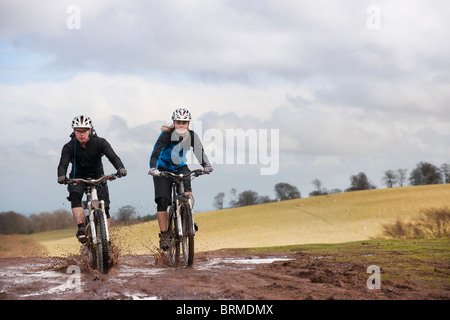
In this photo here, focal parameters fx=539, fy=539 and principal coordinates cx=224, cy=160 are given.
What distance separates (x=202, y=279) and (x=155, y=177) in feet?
10.3

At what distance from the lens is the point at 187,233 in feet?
33.0

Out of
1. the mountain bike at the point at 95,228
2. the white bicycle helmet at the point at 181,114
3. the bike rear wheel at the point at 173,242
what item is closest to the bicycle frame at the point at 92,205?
the mountain bike at the point at 95,228

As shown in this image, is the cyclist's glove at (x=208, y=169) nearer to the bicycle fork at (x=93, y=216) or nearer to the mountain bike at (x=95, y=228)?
the mountain bike at (x=95, y=228)

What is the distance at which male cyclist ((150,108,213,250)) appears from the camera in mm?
10648

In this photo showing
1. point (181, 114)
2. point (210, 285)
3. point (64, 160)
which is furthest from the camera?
point (181, 114)

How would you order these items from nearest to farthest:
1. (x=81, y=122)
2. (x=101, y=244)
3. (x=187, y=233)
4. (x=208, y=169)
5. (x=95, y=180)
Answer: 1. (x=101, y=244)
2. (x=95, y=180)
3. (x=81, y=122)
4. (x=187, y=233)
5. (x=208, y=169)

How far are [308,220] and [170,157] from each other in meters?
37.7

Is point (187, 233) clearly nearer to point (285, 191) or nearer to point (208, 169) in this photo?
point (208, 169)

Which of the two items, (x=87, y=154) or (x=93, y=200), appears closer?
(x=93, y=200)

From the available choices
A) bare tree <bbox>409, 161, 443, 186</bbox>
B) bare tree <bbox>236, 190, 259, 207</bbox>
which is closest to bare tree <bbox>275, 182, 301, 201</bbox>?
bare tree <bbox>236, 190, 259, 207</bbox>

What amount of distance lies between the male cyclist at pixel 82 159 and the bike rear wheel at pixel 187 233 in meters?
1.41

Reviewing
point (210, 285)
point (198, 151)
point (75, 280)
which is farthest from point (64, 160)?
point (210, 285)

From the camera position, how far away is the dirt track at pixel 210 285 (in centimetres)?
693
